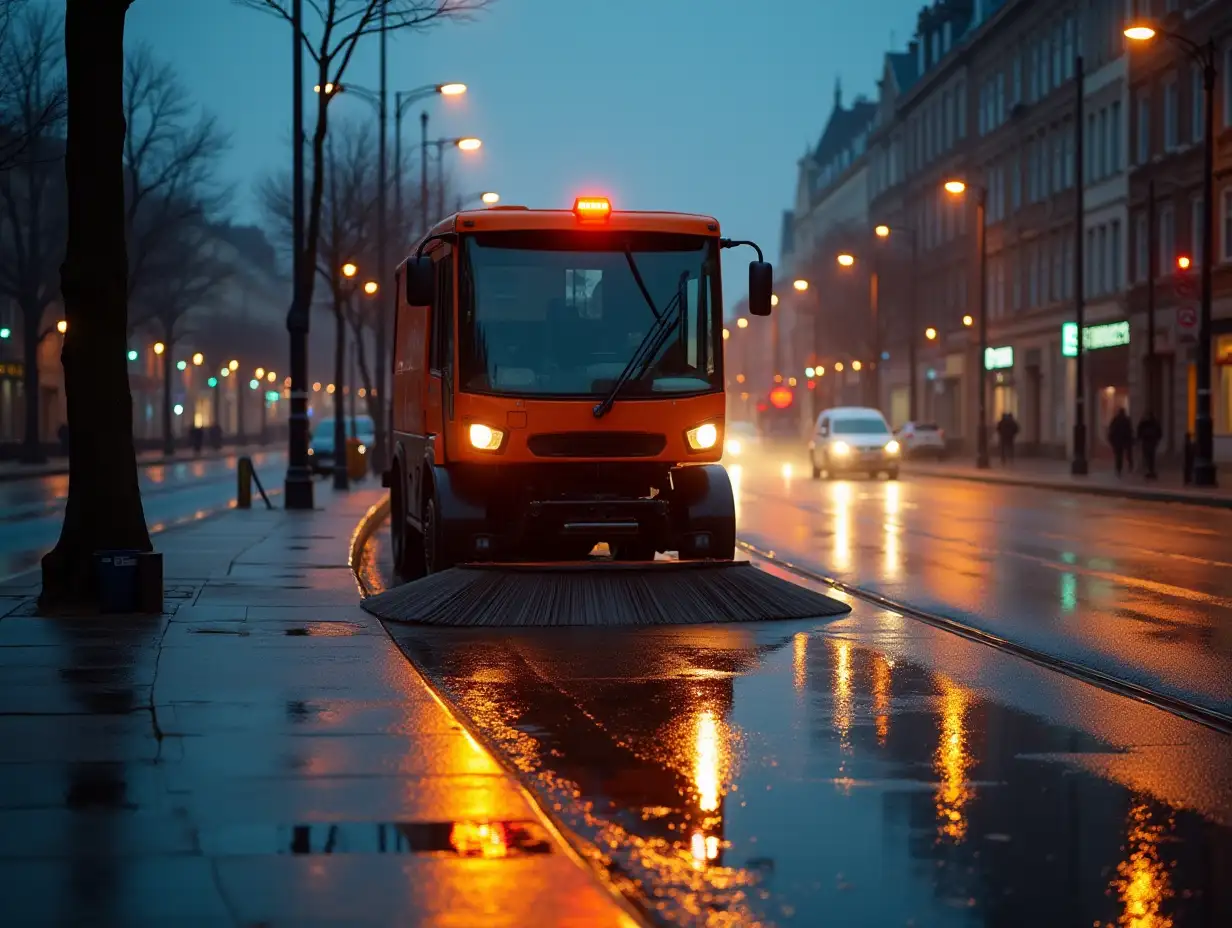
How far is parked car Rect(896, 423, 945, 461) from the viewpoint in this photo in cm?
7488

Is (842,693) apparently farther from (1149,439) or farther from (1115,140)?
(1115,140)

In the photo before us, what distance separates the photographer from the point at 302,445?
34719 millimetres

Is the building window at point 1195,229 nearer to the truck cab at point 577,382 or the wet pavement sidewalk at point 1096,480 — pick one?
the wet pavement sidewalk at point 1096,480

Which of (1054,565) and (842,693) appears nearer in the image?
(842,693)

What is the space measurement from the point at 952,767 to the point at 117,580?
7966 millimetres

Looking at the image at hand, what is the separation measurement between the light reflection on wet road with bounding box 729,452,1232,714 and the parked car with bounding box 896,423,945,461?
3262cm

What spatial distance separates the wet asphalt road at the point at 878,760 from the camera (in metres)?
6.51

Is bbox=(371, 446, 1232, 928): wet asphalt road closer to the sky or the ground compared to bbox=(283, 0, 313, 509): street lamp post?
closer to the ground

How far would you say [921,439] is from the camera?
74938 millimetres

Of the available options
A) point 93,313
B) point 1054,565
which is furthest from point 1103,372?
point 93,313

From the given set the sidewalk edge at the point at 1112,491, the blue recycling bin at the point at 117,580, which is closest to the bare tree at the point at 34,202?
the sidewalk edge at the point at 1112,491

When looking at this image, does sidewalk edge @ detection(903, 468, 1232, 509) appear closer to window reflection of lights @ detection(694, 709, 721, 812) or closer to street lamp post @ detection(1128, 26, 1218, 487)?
street lamp post @ detection(1128, 26, 1218, 487)

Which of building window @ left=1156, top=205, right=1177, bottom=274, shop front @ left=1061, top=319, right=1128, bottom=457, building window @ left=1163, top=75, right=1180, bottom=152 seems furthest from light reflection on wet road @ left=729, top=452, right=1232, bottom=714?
shop front @ left=1061, top=319, right=1128, bottom=457

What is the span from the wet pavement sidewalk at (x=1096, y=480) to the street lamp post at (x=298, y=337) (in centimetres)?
1545
